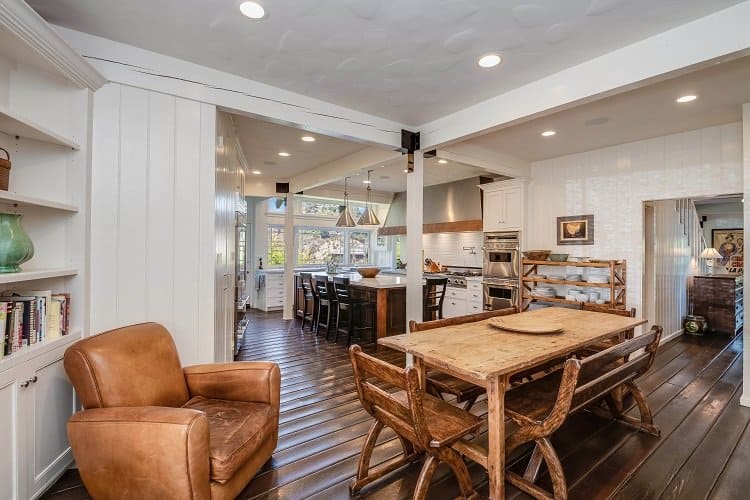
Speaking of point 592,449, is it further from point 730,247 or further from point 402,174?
point 730,247

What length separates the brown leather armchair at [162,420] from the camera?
1426 mm

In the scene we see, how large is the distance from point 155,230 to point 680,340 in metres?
6.82

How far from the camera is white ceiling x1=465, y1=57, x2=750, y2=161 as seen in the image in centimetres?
272

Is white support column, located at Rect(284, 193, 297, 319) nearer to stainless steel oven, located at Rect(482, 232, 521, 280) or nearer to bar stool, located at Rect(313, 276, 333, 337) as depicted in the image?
bar stool, located at Rect(313, 276, 333, 337)

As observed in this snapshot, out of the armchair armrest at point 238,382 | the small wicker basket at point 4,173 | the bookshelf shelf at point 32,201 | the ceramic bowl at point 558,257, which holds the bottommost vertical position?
the armchair armrest at point 238,382

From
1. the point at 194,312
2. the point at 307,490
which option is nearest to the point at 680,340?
the point at 307,490

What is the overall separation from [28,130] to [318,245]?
6.71m

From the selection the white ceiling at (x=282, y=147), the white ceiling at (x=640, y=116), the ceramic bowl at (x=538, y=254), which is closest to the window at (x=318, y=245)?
the white ceiling at (x=282, y=147)

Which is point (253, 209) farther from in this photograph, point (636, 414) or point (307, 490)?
point (636, 414)

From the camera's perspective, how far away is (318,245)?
8.50m

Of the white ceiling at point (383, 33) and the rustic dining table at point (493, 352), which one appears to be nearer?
the rustic dining table at point (493, 352)

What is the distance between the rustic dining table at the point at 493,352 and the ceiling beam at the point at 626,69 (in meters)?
1.72

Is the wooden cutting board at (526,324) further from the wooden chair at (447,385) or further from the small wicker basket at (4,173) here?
the small wicker basket at (4,173)

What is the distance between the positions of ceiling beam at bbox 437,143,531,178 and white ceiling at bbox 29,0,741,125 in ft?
4.25
